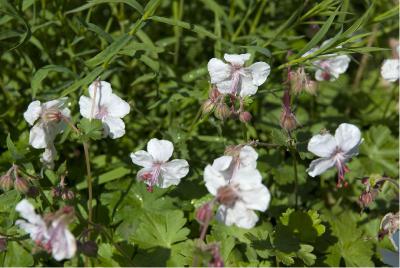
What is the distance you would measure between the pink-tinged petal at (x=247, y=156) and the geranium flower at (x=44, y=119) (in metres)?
0.69

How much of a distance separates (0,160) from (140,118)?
832 mm

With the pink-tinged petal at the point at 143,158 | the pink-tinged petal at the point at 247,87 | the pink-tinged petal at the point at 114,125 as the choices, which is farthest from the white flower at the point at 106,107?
the pink-tinged petal at the point at 247,87

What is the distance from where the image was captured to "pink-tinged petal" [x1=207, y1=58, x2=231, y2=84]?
2.17 m

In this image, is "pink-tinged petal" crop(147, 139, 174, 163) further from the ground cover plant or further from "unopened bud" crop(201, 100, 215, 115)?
"unopened bud" crop(201, 100, 215, 115)

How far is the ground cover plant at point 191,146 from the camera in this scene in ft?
6.61

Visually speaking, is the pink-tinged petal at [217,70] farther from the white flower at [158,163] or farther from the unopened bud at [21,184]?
the unopened bud at [21,184]

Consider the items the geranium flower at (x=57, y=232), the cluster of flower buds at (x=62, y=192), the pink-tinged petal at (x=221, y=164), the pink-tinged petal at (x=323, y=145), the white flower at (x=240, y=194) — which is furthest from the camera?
Result: the cluster of flower buds at (x=62, y=192)

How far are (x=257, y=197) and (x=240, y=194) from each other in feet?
0.18

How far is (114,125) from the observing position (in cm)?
221

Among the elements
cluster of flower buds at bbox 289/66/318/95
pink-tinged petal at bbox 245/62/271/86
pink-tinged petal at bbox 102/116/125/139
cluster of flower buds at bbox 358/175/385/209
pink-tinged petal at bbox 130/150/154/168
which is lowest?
cluster of flower buds at bbox 358/175/385/209

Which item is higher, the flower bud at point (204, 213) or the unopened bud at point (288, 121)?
the flower bud at point (204, 213)

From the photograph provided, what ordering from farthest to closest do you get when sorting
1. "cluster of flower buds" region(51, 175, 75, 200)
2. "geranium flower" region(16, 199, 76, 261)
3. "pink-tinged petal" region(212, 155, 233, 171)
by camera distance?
1. "cluster of flower buds" region(51, 175, 75, 200)
2. "pink-tinged petal" region(212, 155, 233, 171)
3. "geranium flower" region(16, 199, 76, 261)

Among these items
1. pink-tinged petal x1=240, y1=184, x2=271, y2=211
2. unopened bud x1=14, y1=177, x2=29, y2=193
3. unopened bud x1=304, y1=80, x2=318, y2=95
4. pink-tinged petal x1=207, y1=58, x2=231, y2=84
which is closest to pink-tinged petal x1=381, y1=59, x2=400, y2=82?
unopened bud x1=304, y1=80, x2=318, y2=95

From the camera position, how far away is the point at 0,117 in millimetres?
2727
